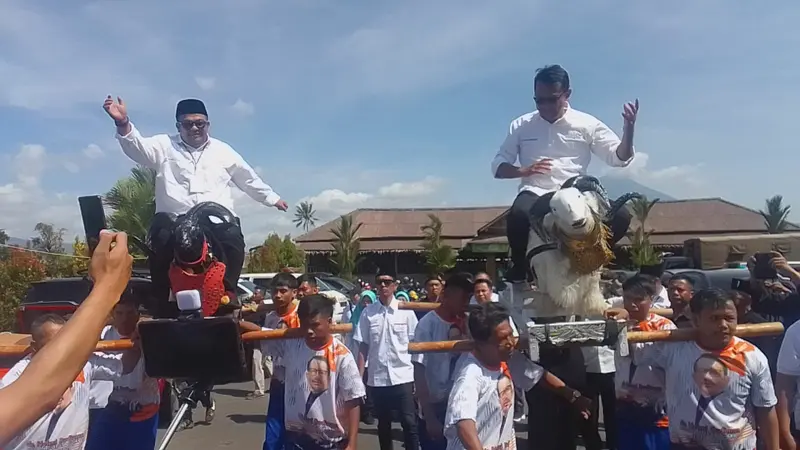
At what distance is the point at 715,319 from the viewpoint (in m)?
3.45

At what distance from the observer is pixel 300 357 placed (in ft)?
13.6

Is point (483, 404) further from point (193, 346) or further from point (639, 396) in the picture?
point (193, 346)

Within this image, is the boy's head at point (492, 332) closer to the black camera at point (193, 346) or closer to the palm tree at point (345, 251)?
the black camera at point (193, 346)

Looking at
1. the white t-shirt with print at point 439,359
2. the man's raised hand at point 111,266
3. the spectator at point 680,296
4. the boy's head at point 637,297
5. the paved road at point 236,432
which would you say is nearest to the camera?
the man's raised hand at point 111,266

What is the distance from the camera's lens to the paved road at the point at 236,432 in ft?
25.0

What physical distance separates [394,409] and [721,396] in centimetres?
357

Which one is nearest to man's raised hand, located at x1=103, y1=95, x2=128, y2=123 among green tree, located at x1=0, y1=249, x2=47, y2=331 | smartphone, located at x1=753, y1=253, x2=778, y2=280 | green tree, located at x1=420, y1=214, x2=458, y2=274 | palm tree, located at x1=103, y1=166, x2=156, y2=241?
smartphone, located at x1=753, y1=253, x2=778, y2=280

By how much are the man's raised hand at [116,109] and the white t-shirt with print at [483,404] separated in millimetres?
2186

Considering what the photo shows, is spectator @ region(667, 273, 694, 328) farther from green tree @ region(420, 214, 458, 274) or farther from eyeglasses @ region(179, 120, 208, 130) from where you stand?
green tree @ region(420, 214, 458, 274)

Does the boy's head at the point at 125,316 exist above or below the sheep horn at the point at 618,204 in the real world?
below

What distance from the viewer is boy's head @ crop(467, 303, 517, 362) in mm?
3420

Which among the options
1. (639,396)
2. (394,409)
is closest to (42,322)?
(639,396)

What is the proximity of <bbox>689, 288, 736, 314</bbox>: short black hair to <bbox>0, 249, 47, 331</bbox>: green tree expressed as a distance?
12.6m

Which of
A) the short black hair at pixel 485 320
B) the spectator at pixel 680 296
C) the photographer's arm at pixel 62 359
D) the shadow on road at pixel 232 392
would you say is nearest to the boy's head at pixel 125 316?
the short black hair at pixel 485 320
